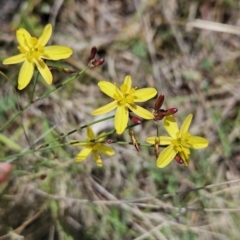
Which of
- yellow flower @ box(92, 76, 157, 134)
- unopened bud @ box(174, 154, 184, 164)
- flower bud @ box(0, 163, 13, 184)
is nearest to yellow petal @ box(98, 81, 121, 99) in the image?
yellow flower @ box(92, 76, 157, 134)

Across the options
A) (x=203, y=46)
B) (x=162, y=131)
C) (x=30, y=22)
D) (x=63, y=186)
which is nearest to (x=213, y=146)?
(x=162, y=131)

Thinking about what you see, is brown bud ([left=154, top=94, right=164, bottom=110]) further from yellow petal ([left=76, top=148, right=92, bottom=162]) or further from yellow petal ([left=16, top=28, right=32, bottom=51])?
yellow petal ([left=16, top=28, right=32, bottom=51])

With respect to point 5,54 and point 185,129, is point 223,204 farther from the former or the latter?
point 5,54

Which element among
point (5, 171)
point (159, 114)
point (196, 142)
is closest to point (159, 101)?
point (159, 114)

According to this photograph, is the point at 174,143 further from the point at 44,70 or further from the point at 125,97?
the point at 44,70

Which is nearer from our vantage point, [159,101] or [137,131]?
[159,101]

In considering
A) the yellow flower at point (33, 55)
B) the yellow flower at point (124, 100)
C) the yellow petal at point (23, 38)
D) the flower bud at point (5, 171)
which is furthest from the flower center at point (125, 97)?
the flower bud at point (5, 171)

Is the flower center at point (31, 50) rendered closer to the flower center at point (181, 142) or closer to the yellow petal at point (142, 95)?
the yellow petal at point (142, 95)
